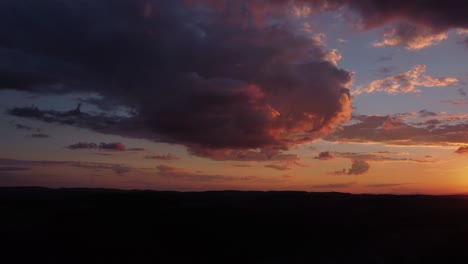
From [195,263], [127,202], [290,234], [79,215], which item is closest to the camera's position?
[195,263]

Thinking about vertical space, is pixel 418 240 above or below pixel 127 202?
below

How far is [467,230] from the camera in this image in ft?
191

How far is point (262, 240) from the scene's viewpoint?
5341 cm

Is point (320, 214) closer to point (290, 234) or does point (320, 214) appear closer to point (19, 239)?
point (290, 234)

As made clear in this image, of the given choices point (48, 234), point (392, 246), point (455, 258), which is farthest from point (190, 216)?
point (455, 258)

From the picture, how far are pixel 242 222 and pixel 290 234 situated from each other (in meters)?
9.52

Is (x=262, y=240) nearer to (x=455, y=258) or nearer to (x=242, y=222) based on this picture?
(x=242, y=222)

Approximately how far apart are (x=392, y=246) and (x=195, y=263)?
22.8 meters

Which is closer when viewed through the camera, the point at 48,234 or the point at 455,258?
the point at 455,258

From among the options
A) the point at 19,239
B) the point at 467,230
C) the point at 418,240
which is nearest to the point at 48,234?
the point at 19,239

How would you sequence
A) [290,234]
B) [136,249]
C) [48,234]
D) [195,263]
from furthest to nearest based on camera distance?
[290,234] → [48,234] → [136,249] → [195,263]

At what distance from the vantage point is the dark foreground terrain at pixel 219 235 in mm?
46281

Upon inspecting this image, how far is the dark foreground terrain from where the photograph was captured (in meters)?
46.3

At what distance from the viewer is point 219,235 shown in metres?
55.1
